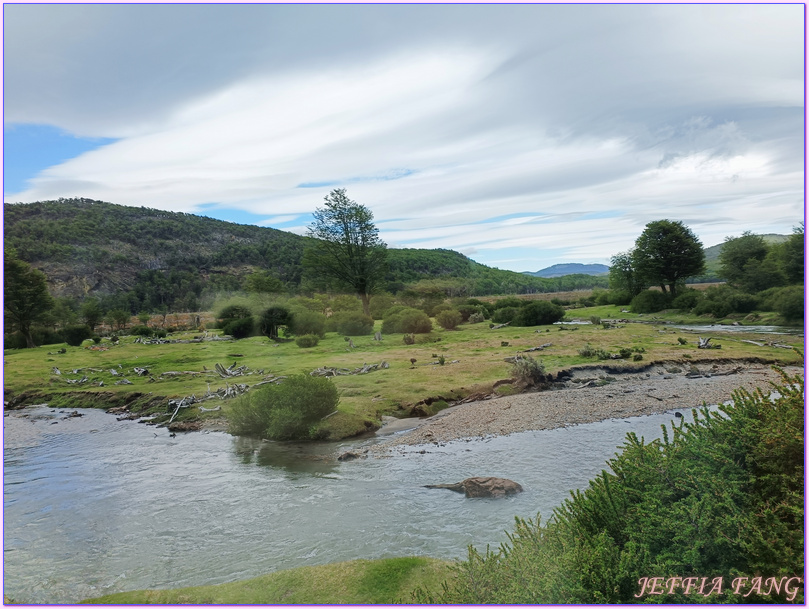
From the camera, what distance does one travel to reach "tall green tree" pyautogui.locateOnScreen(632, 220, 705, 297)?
634 inches

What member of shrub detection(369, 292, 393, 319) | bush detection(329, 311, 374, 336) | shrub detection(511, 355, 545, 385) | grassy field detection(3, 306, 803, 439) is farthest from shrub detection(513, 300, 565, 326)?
bush detection(329, 311, 374, 336)

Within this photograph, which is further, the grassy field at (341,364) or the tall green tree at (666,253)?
the tall green tree at (666,253)

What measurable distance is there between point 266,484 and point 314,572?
4.22 m

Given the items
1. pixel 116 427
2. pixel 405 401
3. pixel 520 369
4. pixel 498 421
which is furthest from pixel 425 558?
pixel 116 427

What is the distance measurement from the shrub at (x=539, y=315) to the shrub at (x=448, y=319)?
2825mm

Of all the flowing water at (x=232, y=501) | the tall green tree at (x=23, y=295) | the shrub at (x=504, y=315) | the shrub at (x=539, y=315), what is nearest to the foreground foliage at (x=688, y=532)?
the flowing water at (x=232, y=501)

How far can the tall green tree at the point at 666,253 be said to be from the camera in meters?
16.1

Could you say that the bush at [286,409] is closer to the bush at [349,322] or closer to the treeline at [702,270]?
the bush at [349,322]

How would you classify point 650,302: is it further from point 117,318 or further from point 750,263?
point 117,318

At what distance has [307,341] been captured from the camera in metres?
16.4

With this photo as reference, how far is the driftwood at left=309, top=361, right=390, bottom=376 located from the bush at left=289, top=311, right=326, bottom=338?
1.73 metres

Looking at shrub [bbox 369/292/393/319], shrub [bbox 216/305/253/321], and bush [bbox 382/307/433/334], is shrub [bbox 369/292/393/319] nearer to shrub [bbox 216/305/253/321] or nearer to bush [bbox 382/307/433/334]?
bush [bbox 382/307/433/334]

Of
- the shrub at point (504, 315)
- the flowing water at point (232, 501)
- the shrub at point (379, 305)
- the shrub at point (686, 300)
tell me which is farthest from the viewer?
the shrub at point (504, 315)

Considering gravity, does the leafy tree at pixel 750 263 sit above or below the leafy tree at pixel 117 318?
above
